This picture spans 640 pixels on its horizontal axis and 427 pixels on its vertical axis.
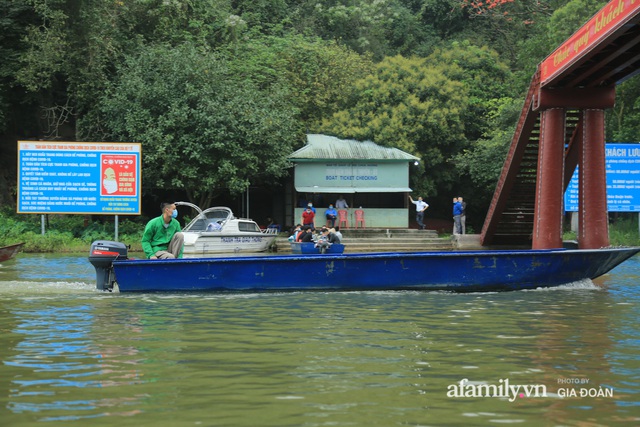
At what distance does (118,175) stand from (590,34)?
18.5 meters

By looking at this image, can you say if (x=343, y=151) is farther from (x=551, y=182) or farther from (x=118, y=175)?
(x=551, y=182)

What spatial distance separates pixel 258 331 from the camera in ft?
32.1

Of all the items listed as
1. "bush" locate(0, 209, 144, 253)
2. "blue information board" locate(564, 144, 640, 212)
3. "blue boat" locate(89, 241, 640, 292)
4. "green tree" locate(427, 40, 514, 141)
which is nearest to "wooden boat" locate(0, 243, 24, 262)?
"bush" locate(0, 209, 144, 253)

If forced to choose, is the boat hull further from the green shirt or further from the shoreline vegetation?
the shoreline vegetation

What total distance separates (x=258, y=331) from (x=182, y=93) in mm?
23600

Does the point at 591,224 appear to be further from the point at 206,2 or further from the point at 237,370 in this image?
the point at 206,2

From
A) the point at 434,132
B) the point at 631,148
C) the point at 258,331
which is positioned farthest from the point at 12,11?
the point at 258,331

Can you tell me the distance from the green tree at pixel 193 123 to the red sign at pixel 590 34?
15943 mm

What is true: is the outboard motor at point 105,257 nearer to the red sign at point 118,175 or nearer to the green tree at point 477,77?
the red sign at point 118,175

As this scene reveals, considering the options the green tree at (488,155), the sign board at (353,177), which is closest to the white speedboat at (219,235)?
the sign board at (353,177)

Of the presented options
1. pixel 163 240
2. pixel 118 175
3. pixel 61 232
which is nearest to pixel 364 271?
pixel 163 240

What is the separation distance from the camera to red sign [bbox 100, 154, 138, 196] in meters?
28.4

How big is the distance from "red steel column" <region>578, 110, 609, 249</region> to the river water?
3893 mm

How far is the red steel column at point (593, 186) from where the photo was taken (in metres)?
17.1
